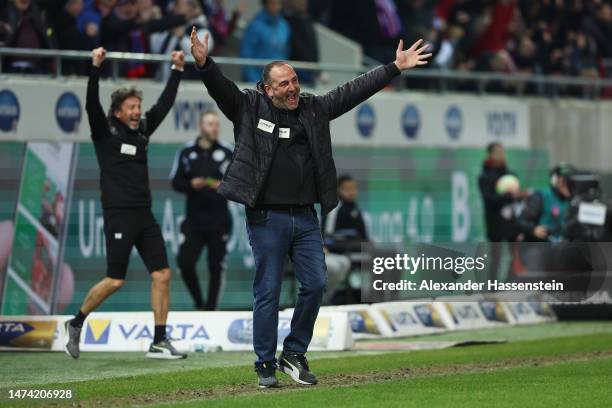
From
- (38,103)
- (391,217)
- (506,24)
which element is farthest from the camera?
(506,24)

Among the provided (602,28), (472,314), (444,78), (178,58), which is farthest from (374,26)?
(178,58)

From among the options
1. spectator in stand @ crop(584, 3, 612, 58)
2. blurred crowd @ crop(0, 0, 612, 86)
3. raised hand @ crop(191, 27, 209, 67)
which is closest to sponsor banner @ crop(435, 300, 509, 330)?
blurred crowd @ crop(0, 0, 612, 86)

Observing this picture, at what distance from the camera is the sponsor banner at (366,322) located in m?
15.6

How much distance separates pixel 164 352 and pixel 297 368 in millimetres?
2952

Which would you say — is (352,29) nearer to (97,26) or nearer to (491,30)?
(491,30)

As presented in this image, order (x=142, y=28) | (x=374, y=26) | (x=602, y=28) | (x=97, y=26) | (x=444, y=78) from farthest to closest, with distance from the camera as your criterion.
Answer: (x=602, y=28), (x=374, y=26), (x=444, y=78), (x=142, y=28), (x=97, y=26)

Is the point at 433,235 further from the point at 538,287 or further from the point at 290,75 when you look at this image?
the point at 290,75

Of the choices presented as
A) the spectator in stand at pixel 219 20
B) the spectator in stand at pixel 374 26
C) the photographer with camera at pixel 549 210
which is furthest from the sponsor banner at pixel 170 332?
the spectator in stand at pixel 374 26

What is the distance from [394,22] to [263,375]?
12960mm

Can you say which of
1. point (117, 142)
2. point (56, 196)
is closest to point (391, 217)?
point (56, 196)

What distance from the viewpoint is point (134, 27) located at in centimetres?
1778

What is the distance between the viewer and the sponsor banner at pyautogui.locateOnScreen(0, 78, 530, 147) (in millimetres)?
16188

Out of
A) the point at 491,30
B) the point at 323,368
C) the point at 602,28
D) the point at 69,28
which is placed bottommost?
the point at 323,368

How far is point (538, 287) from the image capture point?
45.8 ft
